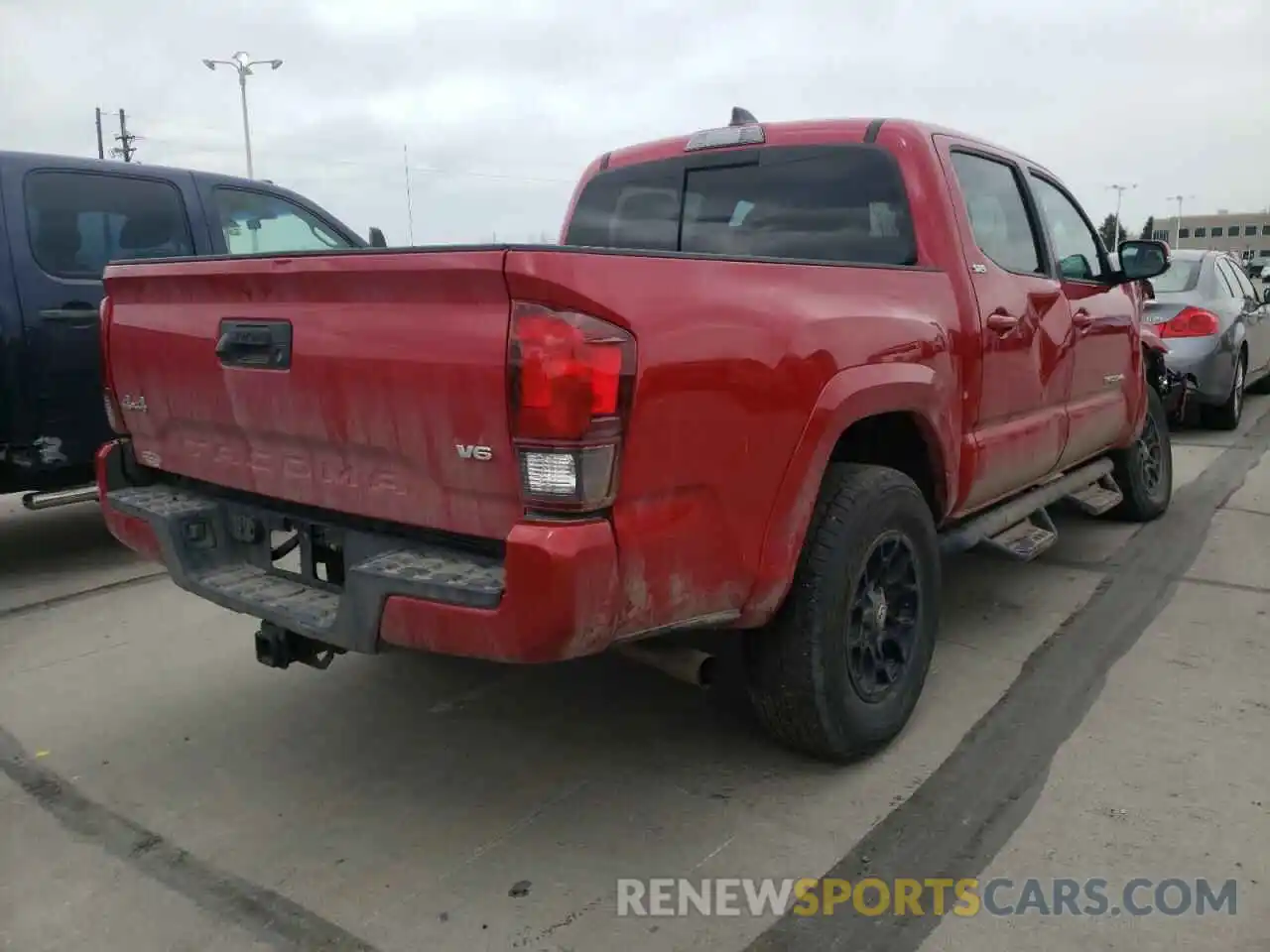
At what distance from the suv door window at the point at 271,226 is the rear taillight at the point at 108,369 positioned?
2.73 meters

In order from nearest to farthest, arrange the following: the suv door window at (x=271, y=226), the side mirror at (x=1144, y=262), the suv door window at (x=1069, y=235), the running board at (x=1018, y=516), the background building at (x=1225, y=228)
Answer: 1. the running board at (x=1018, y=516)
2. the suv door window at (x=1069, y=235)
3. the side mirror at (x=1144, y=262)
4. the suv door window at (x=271, y=226)
5. the background building at (x=1225, y=228)

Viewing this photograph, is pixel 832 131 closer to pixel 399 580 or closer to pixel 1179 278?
pixel 399 580

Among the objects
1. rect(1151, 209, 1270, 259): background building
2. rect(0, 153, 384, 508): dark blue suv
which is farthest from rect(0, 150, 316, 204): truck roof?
rect(1151, 209, 1270, 259): background building

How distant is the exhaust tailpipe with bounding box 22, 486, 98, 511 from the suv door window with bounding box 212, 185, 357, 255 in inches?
65.3

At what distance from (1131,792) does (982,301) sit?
1708mm

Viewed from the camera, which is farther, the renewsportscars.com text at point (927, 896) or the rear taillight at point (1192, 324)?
the rear taillight at point (1192, 324)

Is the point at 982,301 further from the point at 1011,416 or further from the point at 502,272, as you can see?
the point at 502,272

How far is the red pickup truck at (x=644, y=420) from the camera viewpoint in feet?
7.35

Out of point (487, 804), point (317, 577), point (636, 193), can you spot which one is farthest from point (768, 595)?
point (636, 193)

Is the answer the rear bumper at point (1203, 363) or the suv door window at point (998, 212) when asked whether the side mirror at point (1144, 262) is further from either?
the rear bumper at point (1203, 363)

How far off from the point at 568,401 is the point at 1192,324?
8.38m

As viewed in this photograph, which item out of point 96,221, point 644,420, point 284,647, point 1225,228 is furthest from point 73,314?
point 1225,228

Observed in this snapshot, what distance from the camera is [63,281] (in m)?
5.17

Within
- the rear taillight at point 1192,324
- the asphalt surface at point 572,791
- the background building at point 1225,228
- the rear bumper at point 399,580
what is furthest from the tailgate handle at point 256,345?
the background building at point 1225,228
